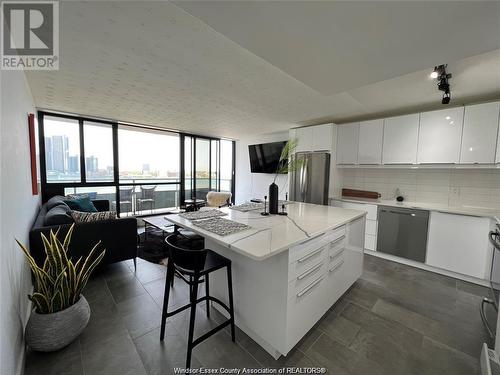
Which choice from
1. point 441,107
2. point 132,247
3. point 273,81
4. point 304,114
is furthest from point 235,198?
point 441,107

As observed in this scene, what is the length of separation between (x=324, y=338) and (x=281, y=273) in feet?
2.79

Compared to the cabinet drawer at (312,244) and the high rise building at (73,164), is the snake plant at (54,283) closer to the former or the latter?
the cabinet drawer at (312,244)

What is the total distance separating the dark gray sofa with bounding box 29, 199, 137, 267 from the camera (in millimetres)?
1991

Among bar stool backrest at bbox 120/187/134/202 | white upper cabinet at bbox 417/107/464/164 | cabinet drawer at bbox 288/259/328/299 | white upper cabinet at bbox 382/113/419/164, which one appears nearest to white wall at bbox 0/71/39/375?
cabinet drawer at bbox 288/259/328/299

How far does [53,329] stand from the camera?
146 cm

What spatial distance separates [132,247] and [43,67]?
2213 mm

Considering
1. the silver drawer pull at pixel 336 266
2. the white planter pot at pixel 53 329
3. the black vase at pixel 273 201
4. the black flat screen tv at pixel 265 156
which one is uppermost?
the black flat screen tv at pixel 265 156

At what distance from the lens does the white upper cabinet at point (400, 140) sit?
319 centimetres

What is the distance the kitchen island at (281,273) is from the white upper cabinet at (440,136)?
216 centimetres

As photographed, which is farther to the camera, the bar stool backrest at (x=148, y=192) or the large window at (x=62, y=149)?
the bar stool backrest at (x=148, y=192)

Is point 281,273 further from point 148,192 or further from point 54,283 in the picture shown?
point 148,192

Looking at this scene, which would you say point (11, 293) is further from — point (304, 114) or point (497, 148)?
point (497, 148)

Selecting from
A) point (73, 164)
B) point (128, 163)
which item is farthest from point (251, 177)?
point (73, 164)

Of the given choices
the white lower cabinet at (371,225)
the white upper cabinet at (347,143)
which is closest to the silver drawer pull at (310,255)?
the white lower cabinet at (371,225)
